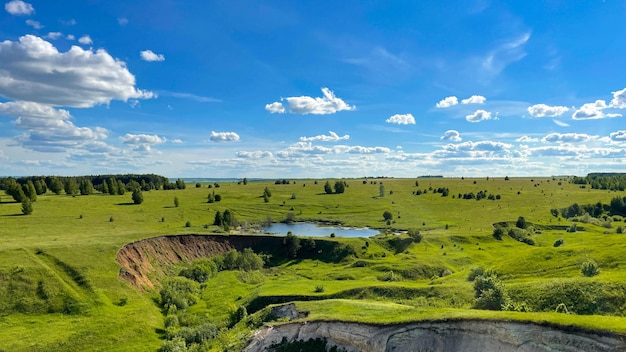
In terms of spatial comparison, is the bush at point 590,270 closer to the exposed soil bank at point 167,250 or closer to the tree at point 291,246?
the exposed soil bank at point 167,250

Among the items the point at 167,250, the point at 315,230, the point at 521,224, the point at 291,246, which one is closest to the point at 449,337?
the point at 291,246

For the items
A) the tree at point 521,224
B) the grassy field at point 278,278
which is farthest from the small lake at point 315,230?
the tree at point 521,224

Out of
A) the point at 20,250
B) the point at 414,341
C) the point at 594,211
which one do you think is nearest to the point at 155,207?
the point at 20,250

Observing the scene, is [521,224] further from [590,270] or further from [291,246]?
[590,270]

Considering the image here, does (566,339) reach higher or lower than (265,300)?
higher

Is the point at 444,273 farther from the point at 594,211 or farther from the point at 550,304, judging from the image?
the point at 594,211

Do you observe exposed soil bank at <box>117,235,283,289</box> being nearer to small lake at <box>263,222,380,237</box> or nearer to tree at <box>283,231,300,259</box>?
tree at <box>283,231,300,259</box>
